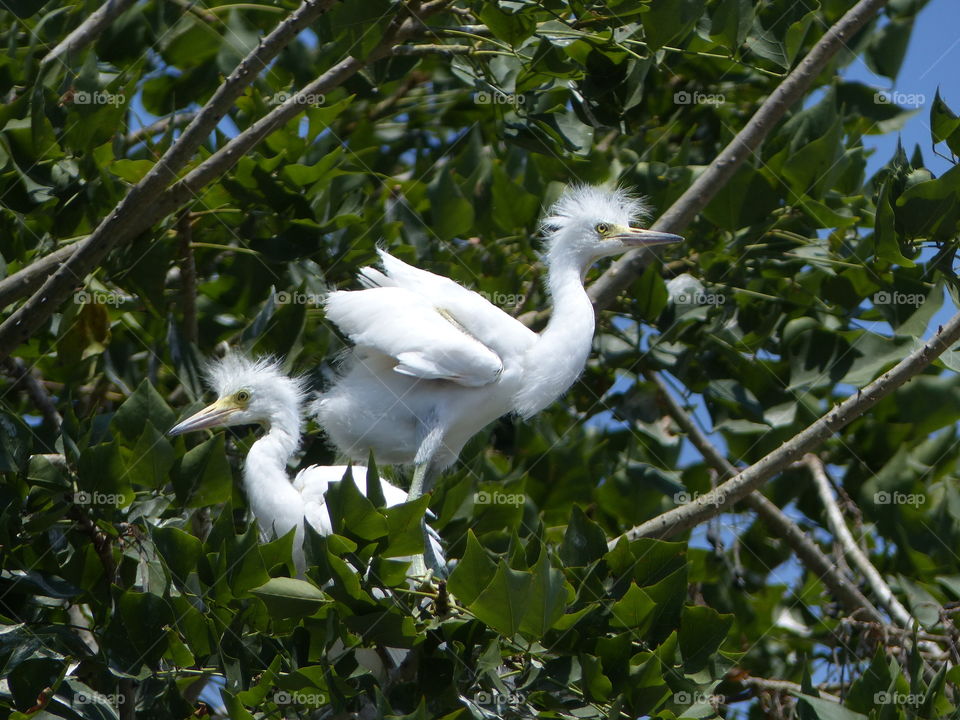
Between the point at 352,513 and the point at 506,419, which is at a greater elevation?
the point at 352,513

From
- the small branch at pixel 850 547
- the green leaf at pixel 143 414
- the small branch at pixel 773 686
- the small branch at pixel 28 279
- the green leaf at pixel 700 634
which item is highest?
the small branch at pixel 28 279

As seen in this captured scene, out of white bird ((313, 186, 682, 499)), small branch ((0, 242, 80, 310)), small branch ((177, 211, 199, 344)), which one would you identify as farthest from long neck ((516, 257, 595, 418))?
small branch ((0, 242, 80, 310))

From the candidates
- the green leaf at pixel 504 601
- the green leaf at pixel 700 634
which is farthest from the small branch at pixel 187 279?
the green leaf at pixel 700 634

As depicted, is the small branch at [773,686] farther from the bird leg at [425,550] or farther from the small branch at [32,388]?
the small branch at [32,388]

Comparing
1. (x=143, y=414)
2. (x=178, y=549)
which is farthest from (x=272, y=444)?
A: (x=178, y=549)

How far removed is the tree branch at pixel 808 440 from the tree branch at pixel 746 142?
865mm

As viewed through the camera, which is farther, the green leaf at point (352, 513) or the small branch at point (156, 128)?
the small branch at point (156, 128)

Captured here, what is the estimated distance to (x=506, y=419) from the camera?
175 inches

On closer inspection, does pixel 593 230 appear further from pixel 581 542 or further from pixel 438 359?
pixel 581 542

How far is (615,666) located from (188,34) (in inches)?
116

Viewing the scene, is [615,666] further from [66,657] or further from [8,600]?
[8,600]

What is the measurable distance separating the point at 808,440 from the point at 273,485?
155cm

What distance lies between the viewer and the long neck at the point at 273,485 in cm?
333

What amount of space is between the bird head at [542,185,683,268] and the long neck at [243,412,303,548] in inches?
41.8
